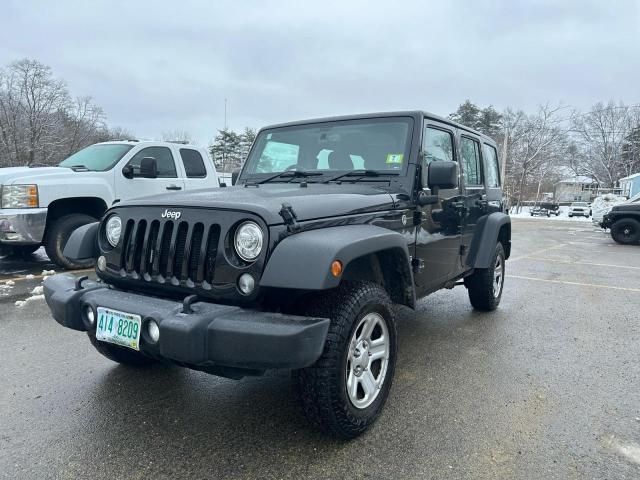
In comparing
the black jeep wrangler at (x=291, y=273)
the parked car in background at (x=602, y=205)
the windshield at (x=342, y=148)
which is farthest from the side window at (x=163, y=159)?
the parked car in background at (x=602, y=205)

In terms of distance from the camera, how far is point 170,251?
96.7 inches

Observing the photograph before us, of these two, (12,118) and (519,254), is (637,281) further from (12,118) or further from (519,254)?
(12,118)

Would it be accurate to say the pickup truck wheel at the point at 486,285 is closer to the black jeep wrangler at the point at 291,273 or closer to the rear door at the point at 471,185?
the rear door at the point at 471,185

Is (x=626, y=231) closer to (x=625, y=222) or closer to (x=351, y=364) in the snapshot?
(x=625, y=222)

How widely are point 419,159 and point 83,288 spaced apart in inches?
91.2

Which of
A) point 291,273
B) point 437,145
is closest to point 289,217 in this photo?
point 291,273

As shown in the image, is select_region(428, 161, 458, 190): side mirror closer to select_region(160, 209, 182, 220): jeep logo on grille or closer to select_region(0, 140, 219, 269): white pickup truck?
select_region(160, 209, 182, 220): jeep logo on grille

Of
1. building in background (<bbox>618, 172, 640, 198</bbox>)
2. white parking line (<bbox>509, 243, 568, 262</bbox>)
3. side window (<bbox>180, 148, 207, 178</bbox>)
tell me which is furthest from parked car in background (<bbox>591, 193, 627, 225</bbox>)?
side window (<bbox>180, 148, 207, 178</bbox>)

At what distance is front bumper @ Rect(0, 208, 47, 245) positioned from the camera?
19.9ft

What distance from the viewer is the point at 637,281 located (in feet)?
24.7

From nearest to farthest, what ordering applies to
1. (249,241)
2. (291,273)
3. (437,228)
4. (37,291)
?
(291,273), (249,241), (437,228), (37,291)

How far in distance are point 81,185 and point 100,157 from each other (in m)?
0.84

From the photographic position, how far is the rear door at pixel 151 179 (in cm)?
697

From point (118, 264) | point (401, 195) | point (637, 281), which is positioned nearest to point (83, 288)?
point (118, 264)
